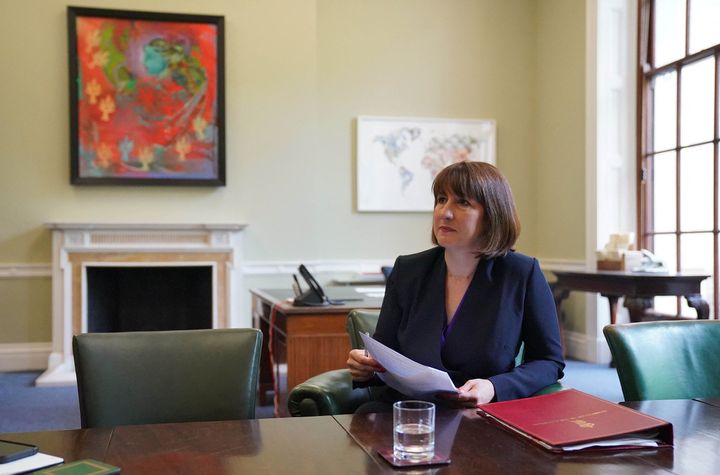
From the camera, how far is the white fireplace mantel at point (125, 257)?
209 inches

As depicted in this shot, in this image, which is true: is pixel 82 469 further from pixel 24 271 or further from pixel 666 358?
pixel 24 271

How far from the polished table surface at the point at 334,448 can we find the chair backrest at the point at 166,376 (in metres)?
0.35

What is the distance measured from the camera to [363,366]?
177 cm

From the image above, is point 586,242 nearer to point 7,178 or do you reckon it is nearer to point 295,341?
point 295,341

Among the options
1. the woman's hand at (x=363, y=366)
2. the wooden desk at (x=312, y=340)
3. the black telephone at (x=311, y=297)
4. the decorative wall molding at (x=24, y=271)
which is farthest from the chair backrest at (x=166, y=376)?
the decorative wall molding at (x=24, y=271)

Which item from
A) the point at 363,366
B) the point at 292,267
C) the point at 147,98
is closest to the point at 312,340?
the point at 363,366

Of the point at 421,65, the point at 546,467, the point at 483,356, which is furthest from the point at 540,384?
the point at 421,65

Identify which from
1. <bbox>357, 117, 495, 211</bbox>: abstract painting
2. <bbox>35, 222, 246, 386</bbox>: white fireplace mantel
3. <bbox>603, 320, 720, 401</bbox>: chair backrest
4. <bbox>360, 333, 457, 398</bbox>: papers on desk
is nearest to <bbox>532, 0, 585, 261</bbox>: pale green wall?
<bbox>357, 117, 495, 211</bbox>: abstract painting

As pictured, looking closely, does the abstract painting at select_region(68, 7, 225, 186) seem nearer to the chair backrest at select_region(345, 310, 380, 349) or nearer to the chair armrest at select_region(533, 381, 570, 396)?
the chair backrest at select_region(345, 310, 380, 349)

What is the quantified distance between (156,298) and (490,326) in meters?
4.54

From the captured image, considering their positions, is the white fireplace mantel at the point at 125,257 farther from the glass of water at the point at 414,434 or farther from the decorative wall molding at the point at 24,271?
the glass of water at the point at 414,434

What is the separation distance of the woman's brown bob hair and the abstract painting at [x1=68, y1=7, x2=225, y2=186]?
3999mm

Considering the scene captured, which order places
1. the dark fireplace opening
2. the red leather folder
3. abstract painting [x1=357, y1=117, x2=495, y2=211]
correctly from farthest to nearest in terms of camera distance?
abstract painting [x1=357, y1=117, x2=495, y2=211] < the dark fireplace opening < the red leather folder

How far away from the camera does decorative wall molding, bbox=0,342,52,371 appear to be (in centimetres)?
549
